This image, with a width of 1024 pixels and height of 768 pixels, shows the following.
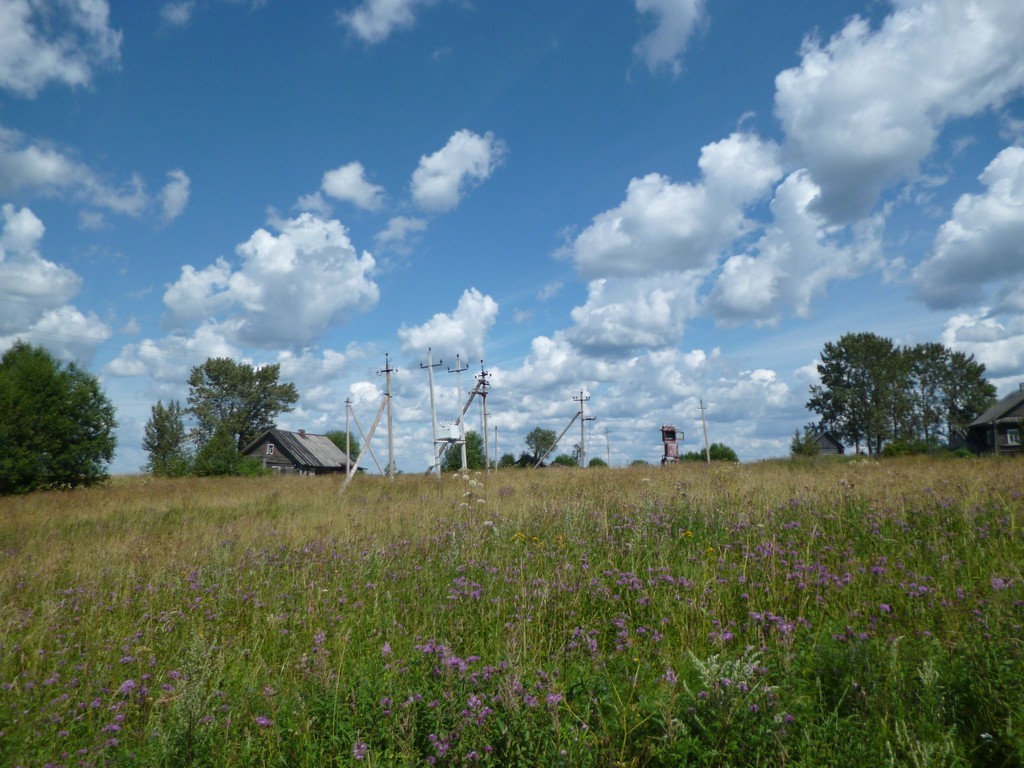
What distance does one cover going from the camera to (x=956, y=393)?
202ft

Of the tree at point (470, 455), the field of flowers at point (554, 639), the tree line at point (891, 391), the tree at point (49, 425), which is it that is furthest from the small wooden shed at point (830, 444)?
the tree at point (49, 425)

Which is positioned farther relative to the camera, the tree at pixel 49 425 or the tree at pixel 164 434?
the tree at pixel 164 434

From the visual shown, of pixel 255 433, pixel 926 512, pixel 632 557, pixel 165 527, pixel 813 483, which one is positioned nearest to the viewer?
pixel 632 557

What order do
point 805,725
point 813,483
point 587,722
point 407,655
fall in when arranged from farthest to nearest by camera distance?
point 813,483, point 407,655, point 587,722, point 805,725

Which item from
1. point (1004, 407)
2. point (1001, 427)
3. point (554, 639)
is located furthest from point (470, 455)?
point (1004, 407)

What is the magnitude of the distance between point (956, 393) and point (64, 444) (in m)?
78.4

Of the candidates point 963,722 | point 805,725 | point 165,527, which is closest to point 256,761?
point 805,725

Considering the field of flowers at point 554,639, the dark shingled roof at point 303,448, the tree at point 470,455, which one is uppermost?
the dark shingled roof at point 303,448

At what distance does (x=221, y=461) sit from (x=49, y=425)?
11349mm

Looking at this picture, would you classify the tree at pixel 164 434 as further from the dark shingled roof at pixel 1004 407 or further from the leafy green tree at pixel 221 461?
the dark shingled roof at pixel 1004 407

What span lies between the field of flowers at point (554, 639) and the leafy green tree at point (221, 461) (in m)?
29.3

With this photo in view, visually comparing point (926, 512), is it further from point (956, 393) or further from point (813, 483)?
point (956, 393)

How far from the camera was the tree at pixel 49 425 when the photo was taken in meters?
22.7

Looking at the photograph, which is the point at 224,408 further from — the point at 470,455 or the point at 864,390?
the point at 864,390
